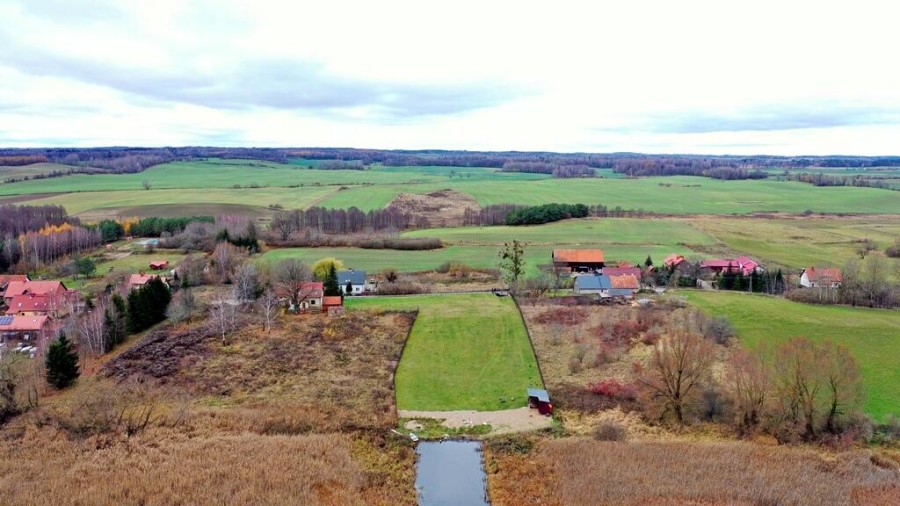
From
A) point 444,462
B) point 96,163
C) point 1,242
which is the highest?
point 96,163

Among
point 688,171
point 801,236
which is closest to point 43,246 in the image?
point 801,236

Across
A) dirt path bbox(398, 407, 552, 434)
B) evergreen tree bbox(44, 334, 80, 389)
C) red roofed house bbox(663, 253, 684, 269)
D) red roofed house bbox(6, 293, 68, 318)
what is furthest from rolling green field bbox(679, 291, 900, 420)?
red roofed house bbox(6, 293, 68, 318)

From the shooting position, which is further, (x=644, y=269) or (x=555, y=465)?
(x=644, y=269)

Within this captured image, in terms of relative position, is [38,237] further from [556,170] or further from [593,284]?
[556,170]

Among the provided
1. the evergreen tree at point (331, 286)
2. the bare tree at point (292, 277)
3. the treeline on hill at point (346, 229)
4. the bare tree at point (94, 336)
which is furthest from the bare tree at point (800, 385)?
the treeline on hill at point (346, 229)

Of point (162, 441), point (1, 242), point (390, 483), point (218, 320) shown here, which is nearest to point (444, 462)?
point (390, 483)

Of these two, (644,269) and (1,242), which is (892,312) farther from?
(1,242)

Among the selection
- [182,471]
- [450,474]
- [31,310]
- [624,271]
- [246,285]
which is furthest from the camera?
[624,271]
